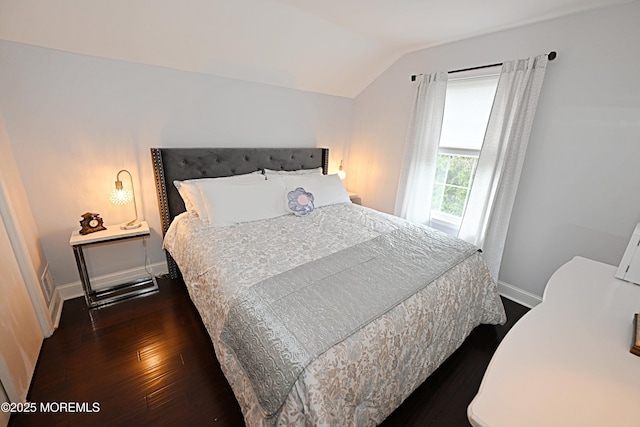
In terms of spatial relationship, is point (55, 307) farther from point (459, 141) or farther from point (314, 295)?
point (459, 141)

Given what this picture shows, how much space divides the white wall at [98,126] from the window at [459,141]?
1.91 m

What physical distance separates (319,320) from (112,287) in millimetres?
2216

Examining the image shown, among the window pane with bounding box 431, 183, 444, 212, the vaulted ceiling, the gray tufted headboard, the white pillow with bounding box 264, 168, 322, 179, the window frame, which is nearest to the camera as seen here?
the vaulted ceiling

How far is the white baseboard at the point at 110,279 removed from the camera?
86.4 inches

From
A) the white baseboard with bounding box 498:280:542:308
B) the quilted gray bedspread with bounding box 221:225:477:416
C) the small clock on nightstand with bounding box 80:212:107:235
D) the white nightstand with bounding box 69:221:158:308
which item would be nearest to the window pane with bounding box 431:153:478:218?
the white baseboard with bounding box 498:280:542:308

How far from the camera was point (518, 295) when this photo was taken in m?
2.44

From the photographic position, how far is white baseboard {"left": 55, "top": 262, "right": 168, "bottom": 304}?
2.19 metres

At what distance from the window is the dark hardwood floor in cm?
128

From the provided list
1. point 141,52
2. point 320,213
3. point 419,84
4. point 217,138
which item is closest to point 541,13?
point 419,84

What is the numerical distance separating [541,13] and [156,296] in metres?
3.76

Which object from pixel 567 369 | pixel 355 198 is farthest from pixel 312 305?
pixel 355 198

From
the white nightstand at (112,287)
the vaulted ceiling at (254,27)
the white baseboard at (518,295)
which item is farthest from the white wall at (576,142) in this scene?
the white nightstand at (112,287)

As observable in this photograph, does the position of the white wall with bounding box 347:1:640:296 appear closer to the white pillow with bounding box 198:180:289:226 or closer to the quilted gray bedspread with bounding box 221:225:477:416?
the quilted gray bedspread with bounding box 221:225:477:416

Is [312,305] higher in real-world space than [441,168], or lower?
lower
